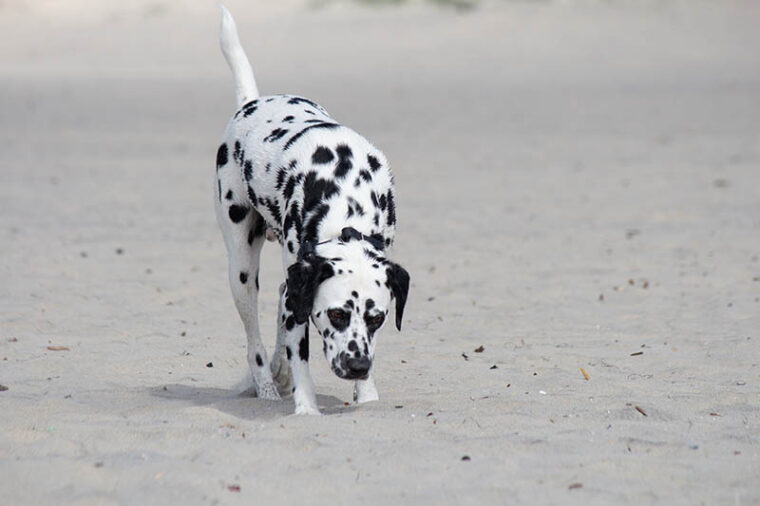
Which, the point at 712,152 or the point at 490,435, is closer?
the point at 490,435

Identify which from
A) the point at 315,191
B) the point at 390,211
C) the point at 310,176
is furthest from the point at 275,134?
the point at 390,211

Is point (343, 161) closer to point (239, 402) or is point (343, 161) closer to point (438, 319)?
point (239, 402)

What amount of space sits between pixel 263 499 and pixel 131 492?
488 millimetres

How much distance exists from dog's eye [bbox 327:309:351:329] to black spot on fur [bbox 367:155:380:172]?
0.98m

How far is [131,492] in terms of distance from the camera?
4.32 m

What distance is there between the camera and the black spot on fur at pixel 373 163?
5.98 m

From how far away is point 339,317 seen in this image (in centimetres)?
527

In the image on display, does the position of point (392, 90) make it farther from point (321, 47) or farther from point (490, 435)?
point (490, 435)

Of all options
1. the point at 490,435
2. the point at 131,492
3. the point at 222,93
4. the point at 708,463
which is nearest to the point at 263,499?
the point at 131,492

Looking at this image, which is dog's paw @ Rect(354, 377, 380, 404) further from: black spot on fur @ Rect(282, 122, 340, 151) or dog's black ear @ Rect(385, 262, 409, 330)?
black spot on fur @ Rect(282, 122, 340, 151)

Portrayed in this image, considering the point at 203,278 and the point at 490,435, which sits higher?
the point at 490,435

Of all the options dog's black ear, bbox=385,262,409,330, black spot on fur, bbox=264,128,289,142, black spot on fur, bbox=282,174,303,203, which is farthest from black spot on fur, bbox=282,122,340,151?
dog's black ear, bbox=385,262,409,330

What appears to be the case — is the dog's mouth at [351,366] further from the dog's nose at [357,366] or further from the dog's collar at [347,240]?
the dog's collar at [347,240]

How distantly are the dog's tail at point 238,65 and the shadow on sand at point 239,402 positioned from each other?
190 cm
